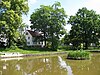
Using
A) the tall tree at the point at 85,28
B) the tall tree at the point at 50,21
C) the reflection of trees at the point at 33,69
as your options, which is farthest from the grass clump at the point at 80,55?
the tall tree at the point at 85,28

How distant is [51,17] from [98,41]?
15.4m

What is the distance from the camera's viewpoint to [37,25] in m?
62.0

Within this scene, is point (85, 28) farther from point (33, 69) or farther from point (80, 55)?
point (33, 69)

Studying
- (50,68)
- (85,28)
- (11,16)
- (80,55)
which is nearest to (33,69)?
(50,68)

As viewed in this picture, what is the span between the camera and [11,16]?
47281 mm

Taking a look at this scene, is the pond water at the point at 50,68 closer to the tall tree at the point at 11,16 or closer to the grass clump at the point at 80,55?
the grass clump at the point at 80,55

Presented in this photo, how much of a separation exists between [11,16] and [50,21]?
14.9 meters

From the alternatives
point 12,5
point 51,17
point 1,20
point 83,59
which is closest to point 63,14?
point 51,17

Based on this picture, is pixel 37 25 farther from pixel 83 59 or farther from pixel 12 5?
pixel 83 59

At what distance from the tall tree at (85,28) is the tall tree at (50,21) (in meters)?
6.30

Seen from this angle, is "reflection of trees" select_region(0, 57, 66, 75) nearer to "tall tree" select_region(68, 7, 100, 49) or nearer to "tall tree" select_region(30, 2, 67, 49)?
"tall tree" select_region(30, 2, 67, 49)

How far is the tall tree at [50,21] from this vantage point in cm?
6044

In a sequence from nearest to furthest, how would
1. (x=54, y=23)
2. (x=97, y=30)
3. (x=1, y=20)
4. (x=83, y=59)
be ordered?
(x=83, y=59)
(x=1, y=20)
(x=54, y=23)
(x=97, y=30)

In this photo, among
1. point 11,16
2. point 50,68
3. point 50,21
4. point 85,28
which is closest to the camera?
point 50,68
